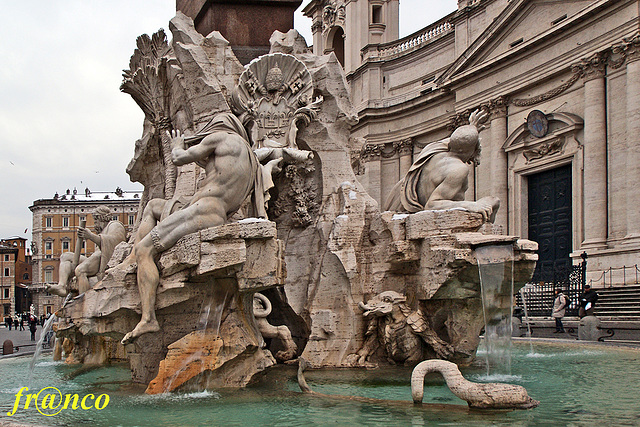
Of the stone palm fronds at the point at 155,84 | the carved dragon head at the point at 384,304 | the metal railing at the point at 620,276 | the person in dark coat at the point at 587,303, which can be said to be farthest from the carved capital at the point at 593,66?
the carved dragon head at the point at 384,304

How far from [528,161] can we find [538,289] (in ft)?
24.9

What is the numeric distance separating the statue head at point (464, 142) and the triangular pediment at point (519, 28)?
1799 cm

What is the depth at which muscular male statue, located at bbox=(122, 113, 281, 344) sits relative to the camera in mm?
7512

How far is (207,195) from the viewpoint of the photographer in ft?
25.0

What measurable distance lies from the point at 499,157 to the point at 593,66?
6.08m

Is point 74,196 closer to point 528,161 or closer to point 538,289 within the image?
point 528,161

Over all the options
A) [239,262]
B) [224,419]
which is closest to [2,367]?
[239,262]

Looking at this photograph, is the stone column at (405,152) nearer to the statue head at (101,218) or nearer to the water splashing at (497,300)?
the statue head at (101,218)

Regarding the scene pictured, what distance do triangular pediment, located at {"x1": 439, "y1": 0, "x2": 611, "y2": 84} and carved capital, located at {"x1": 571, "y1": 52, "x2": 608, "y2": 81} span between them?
5.20 feet

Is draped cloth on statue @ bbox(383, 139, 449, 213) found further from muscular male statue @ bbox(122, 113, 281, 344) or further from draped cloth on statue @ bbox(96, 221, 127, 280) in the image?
draped cloth on statue @ bbox(96, 221, 127, 280)

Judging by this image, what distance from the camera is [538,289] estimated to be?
2244 cm

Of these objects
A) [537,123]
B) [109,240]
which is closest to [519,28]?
[537,123]

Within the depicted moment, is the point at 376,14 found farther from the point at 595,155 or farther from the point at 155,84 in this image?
the point at 155,84

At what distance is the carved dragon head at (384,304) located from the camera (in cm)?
905
